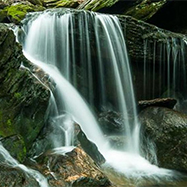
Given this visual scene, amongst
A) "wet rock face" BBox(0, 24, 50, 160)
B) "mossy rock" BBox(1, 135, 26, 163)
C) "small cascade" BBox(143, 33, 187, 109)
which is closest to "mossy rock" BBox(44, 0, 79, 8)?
"small cascade" BBox(143, 33, 187, 109)

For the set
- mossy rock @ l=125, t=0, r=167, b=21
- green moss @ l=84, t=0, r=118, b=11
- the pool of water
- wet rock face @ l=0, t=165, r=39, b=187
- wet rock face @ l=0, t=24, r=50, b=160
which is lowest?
the pool of water

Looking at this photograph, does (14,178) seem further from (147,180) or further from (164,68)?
(164,68)

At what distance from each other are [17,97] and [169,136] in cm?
393

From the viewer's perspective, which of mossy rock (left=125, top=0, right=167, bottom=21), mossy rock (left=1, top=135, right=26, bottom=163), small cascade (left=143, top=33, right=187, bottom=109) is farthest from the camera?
mossy rock (left=125, top=0, right=167, bottom=21)

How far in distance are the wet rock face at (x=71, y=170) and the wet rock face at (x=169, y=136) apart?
213 cm

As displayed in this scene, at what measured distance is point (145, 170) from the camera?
5.55m

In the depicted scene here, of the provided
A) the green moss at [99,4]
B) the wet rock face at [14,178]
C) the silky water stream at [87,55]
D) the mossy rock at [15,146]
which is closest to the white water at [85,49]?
the silky water stream at [87,55]

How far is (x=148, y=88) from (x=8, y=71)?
20.5 ft

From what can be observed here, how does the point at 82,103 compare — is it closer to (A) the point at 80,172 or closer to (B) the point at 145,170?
(B) the point at 145,170

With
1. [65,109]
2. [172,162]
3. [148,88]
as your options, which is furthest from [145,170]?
[148,88]

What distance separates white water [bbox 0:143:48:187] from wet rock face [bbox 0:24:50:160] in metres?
0.52

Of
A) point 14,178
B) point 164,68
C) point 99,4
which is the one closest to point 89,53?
point 164,68

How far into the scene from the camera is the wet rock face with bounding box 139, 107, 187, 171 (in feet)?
18.2

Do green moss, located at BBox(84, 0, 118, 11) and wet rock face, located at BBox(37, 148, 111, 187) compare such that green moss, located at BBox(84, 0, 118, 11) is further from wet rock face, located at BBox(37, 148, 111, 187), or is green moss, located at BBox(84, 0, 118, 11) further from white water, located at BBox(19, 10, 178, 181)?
wet rock face, located at BBox(37, 148, 111, 187)
